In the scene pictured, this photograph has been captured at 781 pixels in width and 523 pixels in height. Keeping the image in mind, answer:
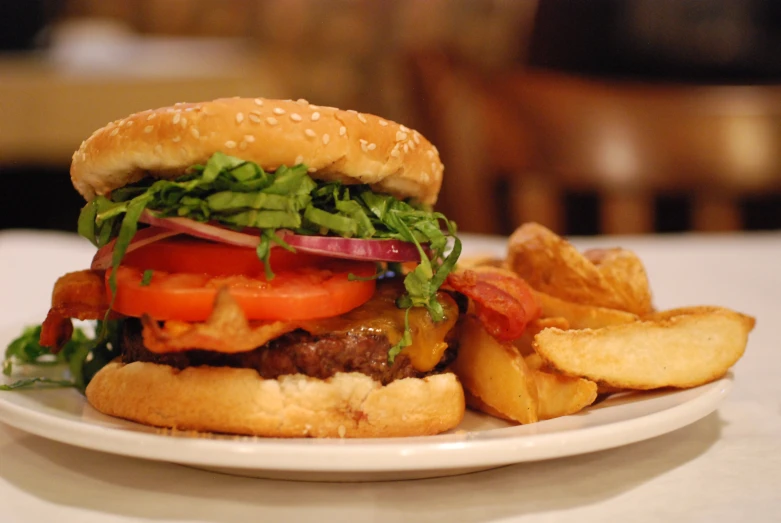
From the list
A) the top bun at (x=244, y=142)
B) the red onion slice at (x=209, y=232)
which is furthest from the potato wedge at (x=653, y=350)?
the red onion slice at (x=209, y=232)

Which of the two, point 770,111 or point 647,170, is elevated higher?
point 770,111

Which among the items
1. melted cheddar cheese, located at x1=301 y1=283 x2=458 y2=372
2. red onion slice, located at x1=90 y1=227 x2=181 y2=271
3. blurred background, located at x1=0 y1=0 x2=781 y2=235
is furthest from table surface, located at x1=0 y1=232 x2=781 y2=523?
blurred background, located at x1=0 y1=0 x2=781 y2=235

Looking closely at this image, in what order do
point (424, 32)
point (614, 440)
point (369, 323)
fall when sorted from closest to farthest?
point (614, 440) → point (369, 323) → point (424, 32)

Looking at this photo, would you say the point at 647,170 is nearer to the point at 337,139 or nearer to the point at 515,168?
the point at 515,168

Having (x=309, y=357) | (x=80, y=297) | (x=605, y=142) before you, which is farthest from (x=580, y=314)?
(x=605, y=142)

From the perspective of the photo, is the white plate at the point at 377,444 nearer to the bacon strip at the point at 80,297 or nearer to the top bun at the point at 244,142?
the bacon strip at the point at 80,297

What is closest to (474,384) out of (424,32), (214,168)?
(214,168)

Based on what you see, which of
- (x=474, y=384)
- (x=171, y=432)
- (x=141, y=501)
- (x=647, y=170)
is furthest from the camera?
(x=647, y=170)
